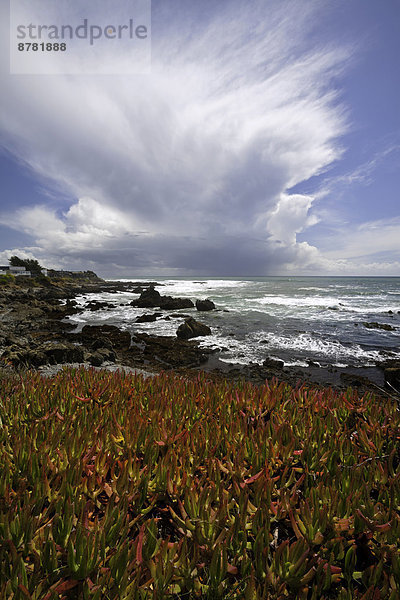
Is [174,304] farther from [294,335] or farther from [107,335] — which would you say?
[294,335]

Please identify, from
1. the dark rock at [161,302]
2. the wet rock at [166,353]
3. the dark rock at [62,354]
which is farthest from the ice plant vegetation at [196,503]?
the dark rock at [161,302]

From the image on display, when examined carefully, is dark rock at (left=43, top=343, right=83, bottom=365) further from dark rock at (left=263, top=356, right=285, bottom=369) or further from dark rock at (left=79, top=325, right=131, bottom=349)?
dark rock at (left=263, top=356, right=285, bottom=369)

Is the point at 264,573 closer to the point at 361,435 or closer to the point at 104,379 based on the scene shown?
the point at 361,435

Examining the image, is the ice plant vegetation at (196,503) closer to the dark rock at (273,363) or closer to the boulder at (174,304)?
the dark rock at (273,363)

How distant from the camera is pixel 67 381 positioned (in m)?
3.89

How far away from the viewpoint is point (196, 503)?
5.90 feet

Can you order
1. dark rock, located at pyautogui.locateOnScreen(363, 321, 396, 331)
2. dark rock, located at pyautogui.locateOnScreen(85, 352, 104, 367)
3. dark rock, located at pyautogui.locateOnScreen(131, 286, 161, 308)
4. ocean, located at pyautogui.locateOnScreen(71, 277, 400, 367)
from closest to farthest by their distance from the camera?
dark rock, located at pyautogui.locateOnScreen(85, 352, 104, 367), ocean, located at pyautogui.locateOnScreen(71, 277, 400, 367), dark rock, located at pyautogui.locateOnScreen(363, 321, 396, 331), dark rock, located at pyautogui.locateOnScreen(131, 286, 161, 308)

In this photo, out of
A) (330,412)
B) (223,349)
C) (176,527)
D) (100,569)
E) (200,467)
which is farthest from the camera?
(223,349)

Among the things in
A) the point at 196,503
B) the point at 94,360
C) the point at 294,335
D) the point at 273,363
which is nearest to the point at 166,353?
the point at 94,360

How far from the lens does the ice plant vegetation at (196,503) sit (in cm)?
140

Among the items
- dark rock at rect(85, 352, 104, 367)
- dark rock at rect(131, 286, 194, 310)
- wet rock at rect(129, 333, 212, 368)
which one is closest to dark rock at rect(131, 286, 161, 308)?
dark rock at rect(131, 286, 194, 310)

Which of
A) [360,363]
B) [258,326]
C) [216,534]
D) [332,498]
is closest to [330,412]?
[332,498]

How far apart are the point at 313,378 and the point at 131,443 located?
29.2 ft

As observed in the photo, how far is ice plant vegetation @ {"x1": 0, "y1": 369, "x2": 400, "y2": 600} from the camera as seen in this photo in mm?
1399
